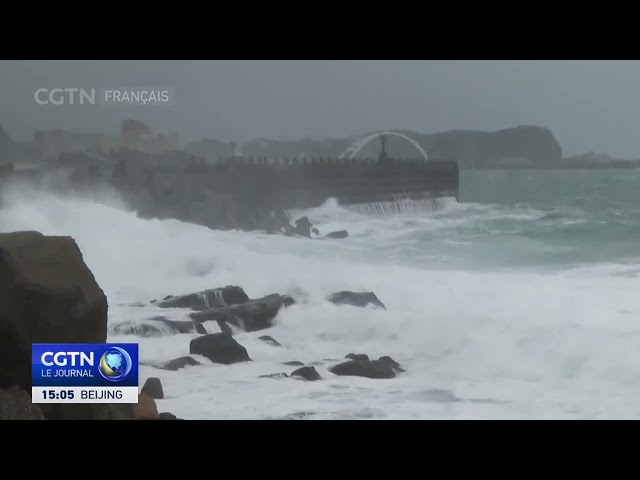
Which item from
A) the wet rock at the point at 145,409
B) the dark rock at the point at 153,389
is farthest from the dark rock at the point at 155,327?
the wet rock at the point at 145,409

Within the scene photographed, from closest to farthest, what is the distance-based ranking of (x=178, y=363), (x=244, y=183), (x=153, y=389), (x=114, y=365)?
(x=114, y=365), (x=153, y=389), (x=178, y=363), (x=244, y=183)

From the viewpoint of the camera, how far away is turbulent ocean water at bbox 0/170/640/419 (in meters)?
6.88

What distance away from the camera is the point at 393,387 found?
22.7 ft

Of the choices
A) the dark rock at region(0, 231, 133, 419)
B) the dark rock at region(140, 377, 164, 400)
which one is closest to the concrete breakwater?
the dark rock at region(0, 231, 133, 419)

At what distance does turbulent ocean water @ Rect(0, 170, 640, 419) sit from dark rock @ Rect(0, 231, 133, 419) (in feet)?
0.98

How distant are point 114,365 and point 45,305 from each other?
0.70 m

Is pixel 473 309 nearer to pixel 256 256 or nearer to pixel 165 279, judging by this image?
pixel 256 256

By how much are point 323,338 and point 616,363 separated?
225 cm

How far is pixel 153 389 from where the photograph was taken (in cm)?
695

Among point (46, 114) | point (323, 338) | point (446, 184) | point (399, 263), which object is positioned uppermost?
point (46, 114)

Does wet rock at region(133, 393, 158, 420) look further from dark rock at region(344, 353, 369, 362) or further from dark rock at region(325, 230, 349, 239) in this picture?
dark rock at region(325, 230, 349, 239)

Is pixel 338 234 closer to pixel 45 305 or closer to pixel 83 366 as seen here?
pixel 83 366

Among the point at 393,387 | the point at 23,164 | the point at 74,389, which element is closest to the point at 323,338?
the point at 393,387
